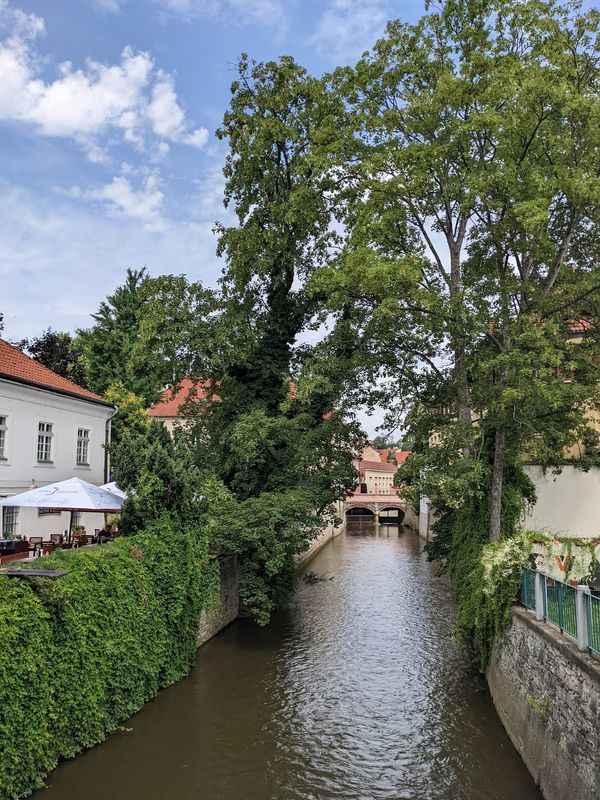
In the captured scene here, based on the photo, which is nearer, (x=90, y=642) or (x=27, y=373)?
(x=90, y=642)

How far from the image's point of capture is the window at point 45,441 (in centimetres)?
2119

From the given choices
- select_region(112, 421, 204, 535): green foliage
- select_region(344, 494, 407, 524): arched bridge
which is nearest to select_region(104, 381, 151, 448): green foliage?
select_region(112, 421, 204, 535): green foliage

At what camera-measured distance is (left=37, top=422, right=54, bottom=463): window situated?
21.2m

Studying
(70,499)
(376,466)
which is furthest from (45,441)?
(376,466)

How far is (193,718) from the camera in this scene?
12516 millimetres

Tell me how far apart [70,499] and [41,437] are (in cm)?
738

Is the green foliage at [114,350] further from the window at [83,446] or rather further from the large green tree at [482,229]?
the large green tree at [482,229]

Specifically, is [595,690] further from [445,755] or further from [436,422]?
[436,422]

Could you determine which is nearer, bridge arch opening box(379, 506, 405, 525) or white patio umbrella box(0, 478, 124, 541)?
white patio umbrella box(0, 478, 124, 541)

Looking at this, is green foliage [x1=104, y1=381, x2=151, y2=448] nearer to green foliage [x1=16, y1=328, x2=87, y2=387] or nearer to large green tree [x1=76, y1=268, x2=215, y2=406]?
green foliage [x1=16, y1=328, x2=87, y2=387]

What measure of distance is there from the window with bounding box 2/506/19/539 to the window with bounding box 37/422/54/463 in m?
1.99

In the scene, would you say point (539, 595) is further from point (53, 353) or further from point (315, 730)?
point (53, 353)

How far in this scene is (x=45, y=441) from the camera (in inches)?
848

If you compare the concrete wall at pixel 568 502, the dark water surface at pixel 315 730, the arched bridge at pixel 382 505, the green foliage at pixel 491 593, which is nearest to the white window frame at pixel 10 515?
the dark water surface at pixel 315 730
